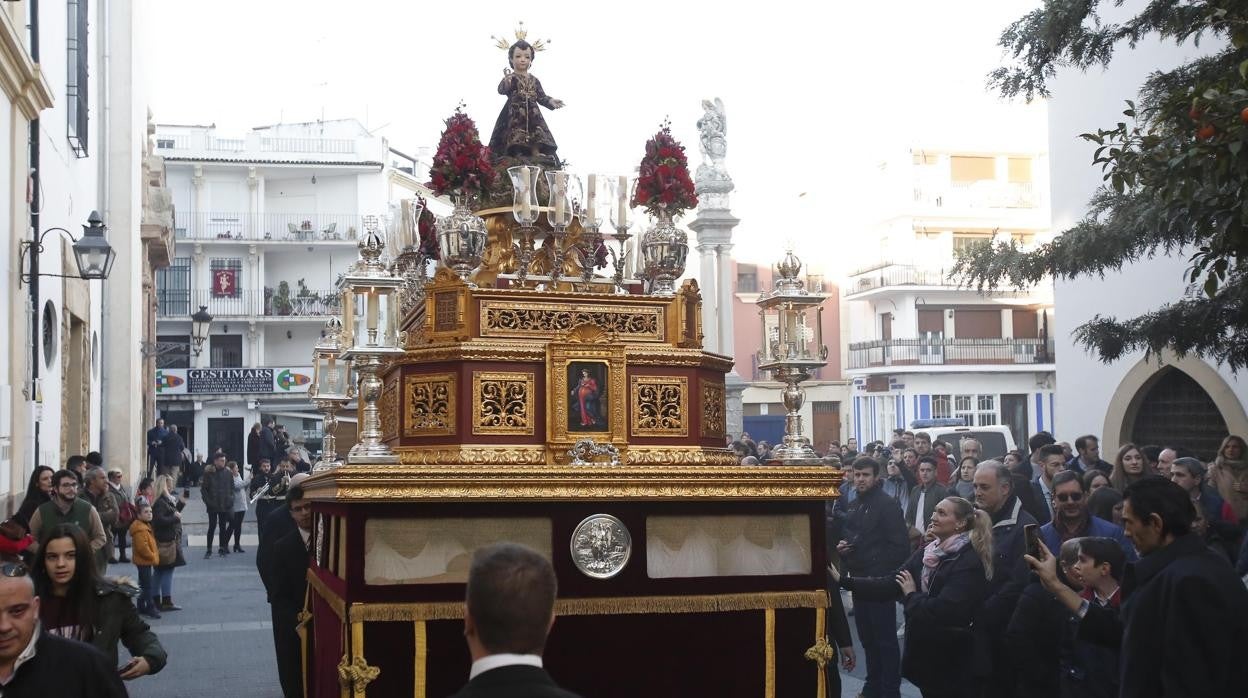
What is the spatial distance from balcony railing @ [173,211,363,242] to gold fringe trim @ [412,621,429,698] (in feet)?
131

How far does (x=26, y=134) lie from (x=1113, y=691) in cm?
1046

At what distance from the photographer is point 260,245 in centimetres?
4522

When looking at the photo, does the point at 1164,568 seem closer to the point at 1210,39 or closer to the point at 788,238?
the point at 788,238

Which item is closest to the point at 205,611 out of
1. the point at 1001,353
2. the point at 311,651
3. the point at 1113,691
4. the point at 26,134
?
the point at 26,134

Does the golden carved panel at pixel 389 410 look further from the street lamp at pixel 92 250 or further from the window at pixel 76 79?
the window at pixel 76 79

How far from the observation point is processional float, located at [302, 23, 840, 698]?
228 inches

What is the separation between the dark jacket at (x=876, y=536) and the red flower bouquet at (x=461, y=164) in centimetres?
403

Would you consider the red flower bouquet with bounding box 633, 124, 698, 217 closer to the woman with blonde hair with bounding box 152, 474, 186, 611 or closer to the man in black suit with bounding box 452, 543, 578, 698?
the man in black suit with bounding box 452, 543, 578, 698

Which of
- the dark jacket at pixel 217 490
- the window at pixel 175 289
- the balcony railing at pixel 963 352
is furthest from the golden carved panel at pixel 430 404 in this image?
the window at pixel 175 289

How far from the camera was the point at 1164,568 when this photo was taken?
473 centimetres

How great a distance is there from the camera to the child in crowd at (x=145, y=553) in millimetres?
14109

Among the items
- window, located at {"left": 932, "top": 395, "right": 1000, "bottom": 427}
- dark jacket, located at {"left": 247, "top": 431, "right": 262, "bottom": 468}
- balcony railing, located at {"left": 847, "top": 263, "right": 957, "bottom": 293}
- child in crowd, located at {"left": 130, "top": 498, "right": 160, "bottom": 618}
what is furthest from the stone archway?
window, located at {"left": 932, "top": 395, "right": 1000, "bottom": 427}

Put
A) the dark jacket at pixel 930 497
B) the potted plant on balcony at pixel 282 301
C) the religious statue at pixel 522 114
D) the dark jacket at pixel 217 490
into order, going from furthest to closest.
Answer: the potted plant on balcony at pixel 282 301 < the dark jacket at pixel 217 490 < the dark jacket at pixel 930 497 < the religious statue at pixel 522 114

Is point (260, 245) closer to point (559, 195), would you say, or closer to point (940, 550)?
point (559, 195)
